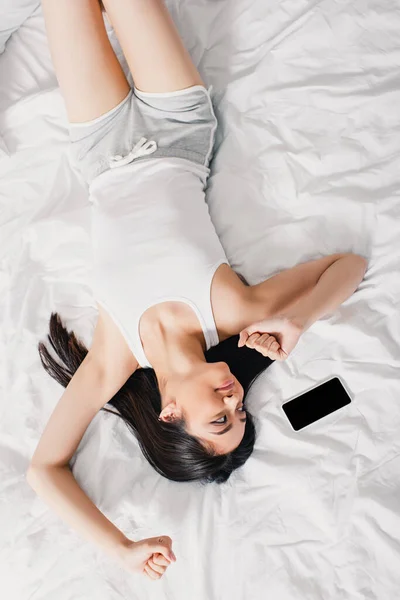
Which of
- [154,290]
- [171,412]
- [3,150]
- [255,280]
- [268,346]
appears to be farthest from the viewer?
[3,150]

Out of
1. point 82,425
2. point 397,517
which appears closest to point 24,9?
point 82,425

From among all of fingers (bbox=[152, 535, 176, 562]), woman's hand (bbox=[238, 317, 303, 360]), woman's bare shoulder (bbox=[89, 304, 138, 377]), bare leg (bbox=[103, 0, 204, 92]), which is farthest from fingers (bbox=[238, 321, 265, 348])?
bare leg (bbox=[103, 0, 204, 92])

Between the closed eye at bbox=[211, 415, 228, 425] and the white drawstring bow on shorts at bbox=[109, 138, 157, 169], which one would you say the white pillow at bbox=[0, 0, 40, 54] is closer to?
the white drawstring bow on shorts at bbox=[109, 138, 157, 169]

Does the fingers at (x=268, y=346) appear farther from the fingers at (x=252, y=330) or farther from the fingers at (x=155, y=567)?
the fingers at (x=155, y=567)

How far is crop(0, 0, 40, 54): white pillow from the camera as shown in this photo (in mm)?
1957

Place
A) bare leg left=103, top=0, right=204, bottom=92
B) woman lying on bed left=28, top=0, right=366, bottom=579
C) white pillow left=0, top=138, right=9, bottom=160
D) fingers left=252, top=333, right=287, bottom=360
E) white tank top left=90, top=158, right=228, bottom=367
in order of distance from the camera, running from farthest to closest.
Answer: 1. white pillow left=0, top=138, right=9, bottom=160
2. bare leg left=103, top=0, right=204, bottom=92
3. white tank top left=90, top=158, right=228, bottom=367
4. woman lying on bed left=28, top=0, right=366, bottom=579
5. fingers left=252, top=333, right=287, bottom=360

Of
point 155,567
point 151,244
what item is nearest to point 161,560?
point 155,567

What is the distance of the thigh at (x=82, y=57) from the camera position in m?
1.74

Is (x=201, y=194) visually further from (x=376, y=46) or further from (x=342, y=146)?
(x=376, y=46)

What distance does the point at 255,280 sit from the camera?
172 centimetres

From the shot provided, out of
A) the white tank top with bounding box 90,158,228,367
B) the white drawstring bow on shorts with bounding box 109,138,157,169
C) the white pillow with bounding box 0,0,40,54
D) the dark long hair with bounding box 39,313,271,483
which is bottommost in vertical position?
the dark long hair with bounding box 39,313,271,483

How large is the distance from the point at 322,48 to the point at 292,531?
130 cm

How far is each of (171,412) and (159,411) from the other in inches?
6.2

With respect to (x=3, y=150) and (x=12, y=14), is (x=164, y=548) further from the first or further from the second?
(x=12, y=14)
